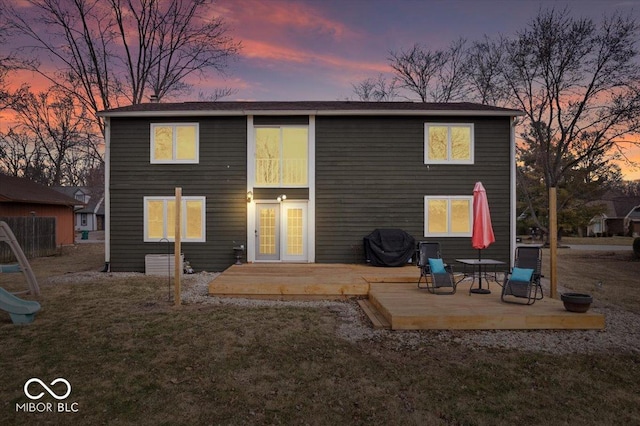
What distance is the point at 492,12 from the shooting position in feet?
54.2

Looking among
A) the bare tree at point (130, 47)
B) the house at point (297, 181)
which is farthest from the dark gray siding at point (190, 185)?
the bare tree at point (130, 47)

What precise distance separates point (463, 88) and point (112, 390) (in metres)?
27.3

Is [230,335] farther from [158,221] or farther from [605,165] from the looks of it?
[605,165]

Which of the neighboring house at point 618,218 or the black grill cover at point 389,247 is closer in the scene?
the black grill cover at point 389,247

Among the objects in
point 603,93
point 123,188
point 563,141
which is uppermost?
point 603,93

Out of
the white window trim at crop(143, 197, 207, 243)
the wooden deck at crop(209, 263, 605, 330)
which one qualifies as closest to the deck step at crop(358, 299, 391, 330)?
the wooden deck at crop(209, 263, 605, 330)

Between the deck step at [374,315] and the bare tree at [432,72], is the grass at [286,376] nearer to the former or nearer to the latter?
the deck step at [374,315]

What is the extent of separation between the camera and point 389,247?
11055 mm

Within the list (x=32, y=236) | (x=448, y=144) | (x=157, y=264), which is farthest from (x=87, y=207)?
(x=448, y=144)

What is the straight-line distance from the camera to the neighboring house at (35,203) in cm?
1828

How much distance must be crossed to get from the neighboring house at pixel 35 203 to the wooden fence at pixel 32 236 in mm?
1864

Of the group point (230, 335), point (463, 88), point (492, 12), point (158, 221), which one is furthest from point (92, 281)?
point (463, 88)

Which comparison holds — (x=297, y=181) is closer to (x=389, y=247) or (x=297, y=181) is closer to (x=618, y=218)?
(x=389, y=247)

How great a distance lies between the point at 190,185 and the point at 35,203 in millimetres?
13958
